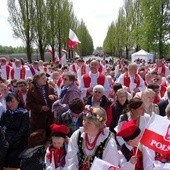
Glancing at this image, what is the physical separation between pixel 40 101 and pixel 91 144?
3.72m

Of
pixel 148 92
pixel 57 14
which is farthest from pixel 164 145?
pixel 57 14

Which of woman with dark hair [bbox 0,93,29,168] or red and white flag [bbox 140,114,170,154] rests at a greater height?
red and white flag [bbox 140,114,170,154]

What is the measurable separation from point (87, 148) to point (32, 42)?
38.2 m

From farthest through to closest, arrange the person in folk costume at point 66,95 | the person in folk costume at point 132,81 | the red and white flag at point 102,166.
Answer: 1. the person in folk costume at point 132,81
2. the person in folk costume at point 66,95
3. the red and white flag at point 102,166

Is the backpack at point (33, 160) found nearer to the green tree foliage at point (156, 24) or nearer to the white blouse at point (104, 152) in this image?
the white blouse at point (104, 152)

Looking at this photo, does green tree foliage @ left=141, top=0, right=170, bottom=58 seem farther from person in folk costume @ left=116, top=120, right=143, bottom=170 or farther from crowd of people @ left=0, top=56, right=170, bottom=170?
person in folk costume @ left=116, top=120, right=143, bottom=170

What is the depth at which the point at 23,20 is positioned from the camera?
133 ft

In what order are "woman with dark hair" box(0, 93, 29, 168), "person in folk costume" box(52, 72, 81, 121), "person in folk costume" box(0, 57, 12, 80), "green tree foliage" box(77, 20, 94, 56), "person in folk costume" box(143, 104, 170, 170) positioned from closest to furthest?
"person in folk costume" box(143, 104, 170, 170) < "woman with dark hair" box(0, 93, 29, 168) < "person in folk costume" box(52, 72, 81, 121) < "person in folk costume" box(0, 57, 12, 80) < "green tree foliage" box(77, 20, 94, 56)

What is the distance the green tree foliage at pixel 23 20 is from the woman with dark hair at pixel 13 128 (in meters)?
34.0

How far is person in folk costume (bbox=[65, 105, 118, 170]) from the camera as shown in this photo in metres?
4.36

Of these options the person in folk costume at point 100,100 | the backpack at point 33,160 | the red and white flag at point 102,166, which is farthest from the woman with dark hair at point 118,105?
the red and white flag at point 102,166

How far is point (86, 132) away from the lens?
14.4 ft

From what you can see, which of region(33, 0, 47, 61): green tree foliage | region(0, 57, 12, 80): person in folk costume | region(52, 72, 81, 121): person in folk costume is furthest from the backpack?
region(33, 0, 47, 61): green tree foliage

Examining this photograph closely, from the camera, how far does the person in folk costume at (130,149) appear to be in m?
4.19
